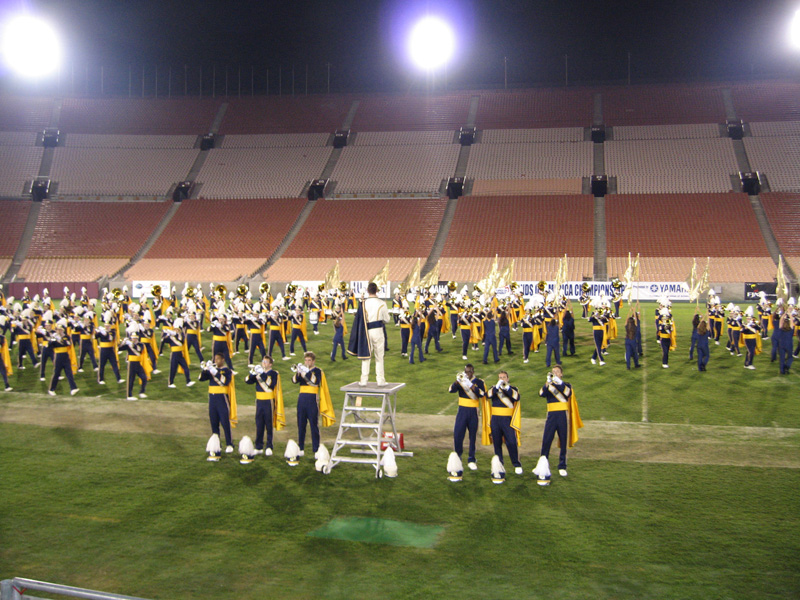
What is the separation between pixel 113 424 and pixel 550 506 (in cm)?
783

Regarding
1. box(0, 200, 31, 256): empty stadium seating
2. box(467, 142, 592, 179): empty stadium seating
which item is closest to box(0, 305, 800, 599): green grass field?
box(467, 142, 592, 179): empty stadium seating

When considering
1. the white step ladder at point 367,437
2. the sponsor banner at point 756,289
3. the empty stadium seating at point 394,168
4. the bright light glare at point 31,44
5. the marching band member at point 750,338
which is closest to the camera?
the white step ladder at point 367,437

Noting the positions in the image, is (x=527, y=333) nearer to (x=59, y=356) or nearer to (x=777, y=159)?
(x=59, y=356)

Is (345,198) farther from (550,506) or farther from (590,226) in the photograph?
(550,506)

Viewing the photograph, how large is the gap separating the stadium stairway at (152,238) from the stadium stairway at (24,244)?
641cm

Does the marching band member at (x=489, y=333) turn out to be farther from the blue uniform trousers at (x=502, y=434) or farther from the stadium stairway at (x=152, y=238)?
the stadium stairway at (x=152, y=238)

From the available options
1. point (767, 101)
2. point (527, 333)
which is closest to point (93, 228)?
point (527, 333)

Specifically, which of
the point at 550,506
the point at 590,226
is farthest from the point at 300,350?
the point at 590,226

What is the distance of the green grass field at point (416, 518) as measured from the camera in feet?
20.9

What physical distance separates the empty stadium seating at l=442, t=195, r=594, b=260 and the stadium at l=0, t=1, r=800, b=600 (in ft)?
0.76

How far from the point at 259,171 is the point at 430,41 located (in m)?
15.5

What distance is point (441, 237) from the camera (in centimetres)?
4497

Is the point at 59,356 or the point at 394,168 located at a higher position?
the point at 394,168

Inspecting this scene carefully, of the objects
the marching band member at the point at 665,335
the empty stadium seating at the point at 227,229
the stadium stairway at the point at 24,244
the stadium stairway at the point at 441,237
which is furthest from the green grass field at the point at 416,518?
the stadium stairway at the point at 24,244
